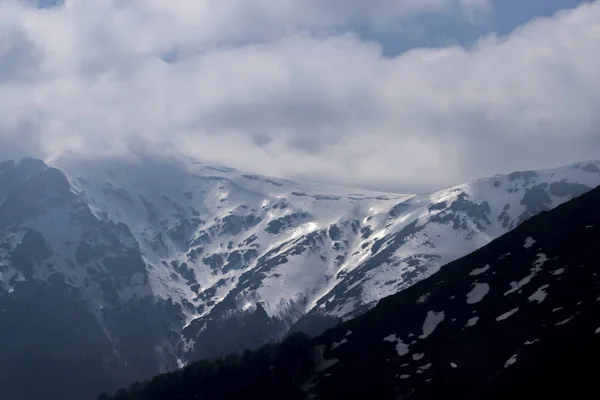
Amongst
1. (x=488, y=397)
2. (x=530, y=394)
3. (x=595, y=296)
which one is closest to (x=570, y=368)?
(x=530, y=394)

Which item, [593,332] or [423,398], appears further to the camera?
[423,398]

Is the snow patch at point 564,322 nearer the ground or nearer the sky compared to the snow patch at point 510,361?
nearer the sky

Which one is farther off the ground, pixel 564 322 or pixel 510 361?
pixel 564 322

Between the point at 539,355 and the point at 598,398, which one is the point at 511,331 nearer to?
the point at 539,355

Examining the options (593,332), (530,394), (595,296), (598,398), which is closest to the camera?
(598,398)

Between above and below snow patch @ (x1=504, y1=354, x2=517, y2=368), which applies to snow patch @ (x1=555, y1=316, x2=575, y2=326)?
above

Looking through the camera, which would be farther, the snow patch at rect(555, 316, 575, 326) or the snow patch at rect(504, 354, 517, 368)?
the snow patch at rect(555, 316, 575, 326)

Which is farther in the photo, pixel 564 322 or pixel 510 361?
pixel 564 322

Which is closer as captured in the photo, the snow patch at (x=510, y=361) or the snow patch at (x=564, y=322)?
the snow patch at (x=510, y=361)

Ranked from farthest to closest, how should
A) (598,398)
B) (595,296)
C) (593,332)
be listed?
(595,296), (593,332), (598,398)

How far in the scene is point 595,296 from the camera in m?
187

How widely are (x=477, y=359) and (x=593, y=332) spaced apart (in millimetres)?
29888

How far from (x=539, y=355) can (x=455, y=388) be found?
19.3m

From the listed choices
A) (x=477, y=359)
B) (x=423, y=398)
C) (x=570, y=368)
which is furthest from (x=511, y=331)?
(x=570, y=368)
